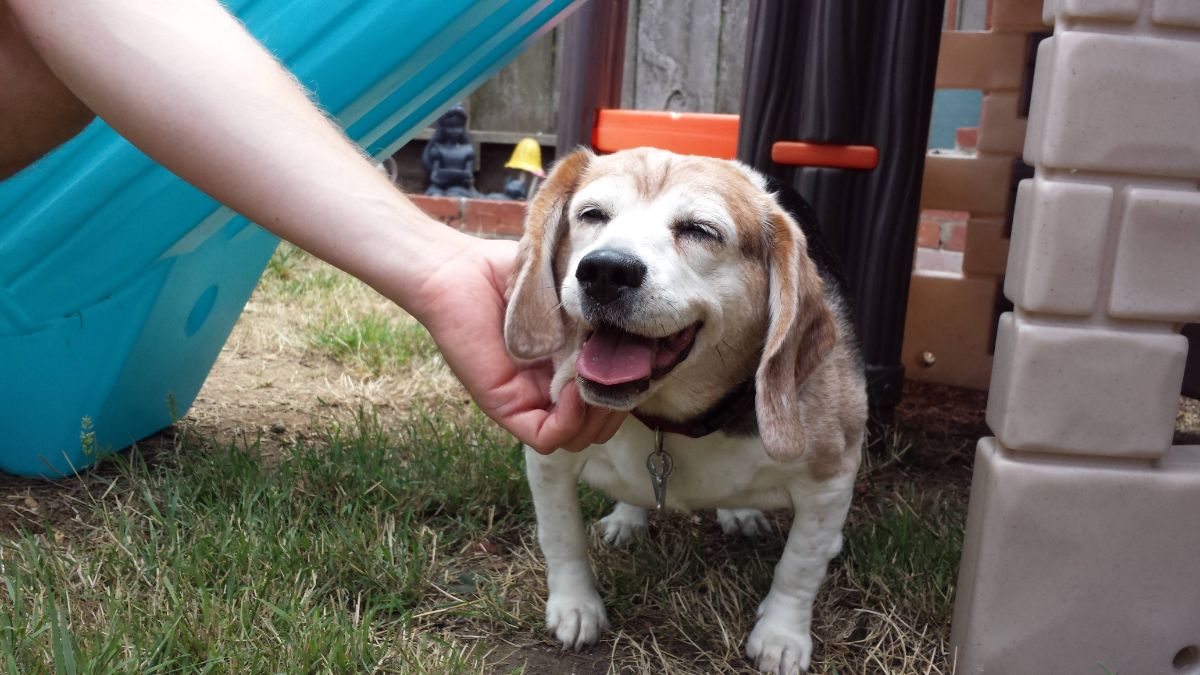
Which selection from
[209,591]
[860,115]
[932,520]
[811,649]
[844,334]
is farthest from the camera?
[860,115]

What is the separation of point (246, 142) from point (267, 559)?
1011 mm

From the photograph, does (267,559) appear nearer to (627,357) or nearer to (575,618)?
(575,618)

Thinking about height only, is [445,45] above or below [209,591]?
above

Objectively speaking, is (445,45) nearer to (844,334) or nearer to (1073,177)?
(844,334)

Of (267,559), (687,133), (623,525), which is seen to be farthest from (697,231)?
(687,133)

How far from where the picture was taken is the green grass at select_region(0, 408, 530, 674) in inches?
68.6

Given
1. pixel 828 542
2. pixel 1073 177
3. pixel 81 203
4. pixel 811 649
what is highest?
pixel 1073 177

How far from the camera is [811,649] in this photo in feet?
6.81

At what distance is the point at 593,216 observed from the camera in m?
1.98

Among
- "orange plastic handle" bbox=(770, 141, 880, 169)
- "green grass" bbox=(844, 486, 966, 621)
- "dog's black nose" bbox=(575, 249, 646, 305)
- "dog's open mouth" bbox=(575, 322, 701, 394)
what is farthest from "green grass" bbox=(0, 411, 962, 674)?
"orange plastic handle" bbox=(770, 141, 880, 169)

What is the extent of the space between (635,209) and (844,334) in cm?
64

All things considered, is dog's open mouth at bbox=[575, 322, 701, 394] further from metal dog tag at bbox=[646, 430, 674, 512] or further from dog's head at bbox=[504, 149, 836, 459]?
metal dog tag at bbox=[646, 430, 674, 512]

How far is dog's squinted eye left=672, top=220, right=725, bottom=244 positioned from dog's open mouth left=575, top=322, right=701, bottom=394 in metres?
0.17

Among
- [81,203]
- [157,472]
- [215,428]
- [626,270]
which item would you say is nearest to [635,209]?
[626,270]
